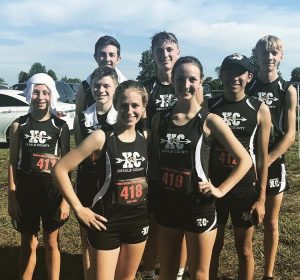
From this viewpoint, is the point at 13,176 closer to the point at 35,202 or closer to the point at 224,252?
the point at 35,202

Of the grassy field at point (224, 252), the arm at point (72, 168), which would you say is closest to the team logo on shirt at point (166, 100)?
the arm at point (72, 168)

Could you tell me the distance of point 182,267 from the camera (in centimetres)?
408

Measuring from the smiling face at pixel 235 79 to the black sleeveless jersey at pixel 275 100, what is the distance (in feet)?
1.73

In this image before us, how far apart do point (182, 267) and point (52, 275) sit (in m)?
1.27

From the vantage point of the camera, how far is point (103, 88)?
342 cm

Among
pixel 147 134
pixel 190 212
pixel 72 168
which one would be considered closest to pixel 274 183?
pixel 190 212

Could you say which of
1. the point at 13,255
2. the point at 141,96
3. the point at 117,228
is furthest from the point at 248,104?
the point at 13,255

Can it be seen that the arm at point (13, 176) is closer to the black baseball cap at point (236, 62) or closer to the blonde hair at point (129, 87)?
the blonde hair at point (129, 87)

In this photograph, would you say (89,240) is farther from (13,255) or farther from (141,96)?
(13,255)

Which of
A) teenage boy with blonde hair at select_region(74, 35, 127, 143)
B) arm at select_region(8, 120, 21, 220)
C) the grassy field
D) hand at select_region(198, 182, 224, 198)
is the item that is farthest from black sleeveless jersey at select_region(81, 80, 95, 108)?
the grassy field

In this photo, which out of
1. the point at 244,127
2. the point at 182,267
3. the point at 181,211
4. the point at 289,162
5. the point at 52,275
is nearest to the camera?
the point at 181,211

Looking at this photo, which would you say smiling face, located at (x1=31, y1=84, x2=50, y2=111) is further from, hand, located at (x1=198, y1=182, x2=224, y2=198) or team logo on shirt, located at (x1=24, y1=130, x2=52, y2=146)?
hand, located at (x1=198, y1=182, x2=224, y2=198)

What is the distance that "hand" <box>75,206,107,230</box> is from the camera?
2.74 metres

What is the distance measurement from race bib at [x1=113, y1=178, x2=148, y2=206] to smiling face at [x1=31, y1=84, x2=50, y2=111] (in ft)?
4.06
